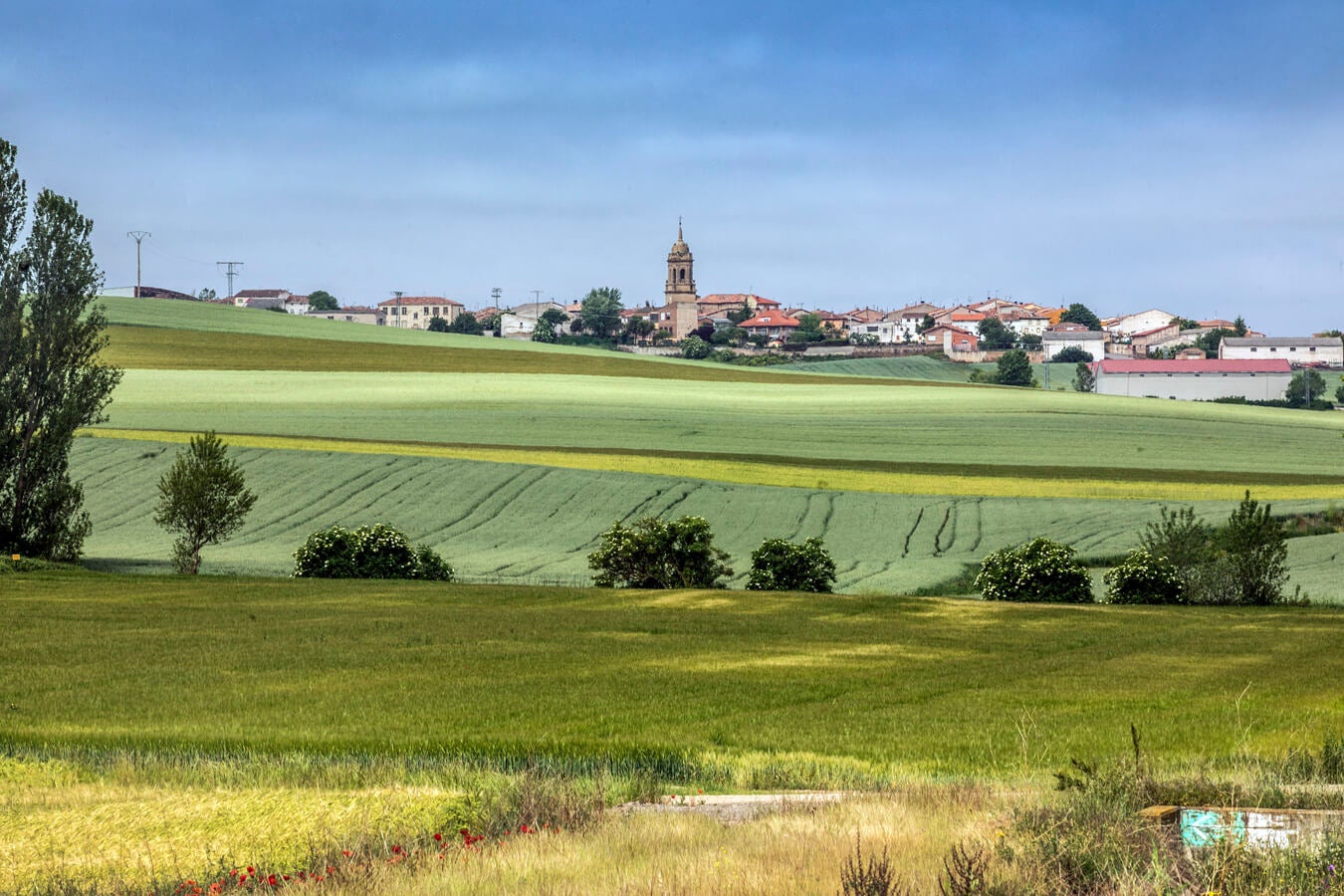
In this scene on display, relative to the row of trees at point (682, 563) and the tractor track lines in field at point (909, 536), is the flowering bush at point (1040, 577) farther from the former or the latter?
the tractor track lines in field at point (909, 536)

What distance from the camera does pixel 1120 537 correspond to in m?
55.7

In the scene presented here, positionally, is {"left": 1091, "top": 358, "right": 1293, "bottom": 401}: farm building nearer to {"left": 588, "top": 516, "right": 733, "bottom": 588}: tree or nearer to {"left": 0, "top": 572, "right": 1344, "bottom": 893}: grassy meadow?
{"left": 588, "top": 516, "right": 733, "bottom": 588}: tree

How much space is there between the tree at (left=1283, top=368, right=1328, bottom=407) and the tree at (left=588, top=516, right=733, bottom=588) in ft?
436

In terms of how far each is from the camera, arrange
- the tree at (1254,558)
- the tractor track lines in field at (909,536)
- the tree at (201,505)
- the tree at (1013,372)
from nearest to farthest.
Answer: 1. the tree at (1254,558)
2. the tree at (201,505)
3. the tractor track lines in field at (909,536)
4. the tree at (1013,372)

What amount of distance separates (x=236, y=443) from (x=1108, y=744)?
194 feet

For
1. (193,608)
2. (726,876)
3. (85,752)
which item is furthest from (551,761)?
(193,608)

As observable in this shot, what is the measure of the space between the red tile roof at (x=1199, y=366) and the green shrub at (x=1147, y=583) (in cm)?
14332

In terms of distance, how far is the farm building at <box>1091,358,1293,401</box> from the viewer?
570 ft

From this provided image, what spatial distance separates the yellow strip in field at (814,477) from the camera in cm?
6694

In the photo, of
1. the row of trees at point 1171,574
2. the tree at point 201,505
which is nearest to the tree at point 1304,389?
the row of trees at point 1171,574

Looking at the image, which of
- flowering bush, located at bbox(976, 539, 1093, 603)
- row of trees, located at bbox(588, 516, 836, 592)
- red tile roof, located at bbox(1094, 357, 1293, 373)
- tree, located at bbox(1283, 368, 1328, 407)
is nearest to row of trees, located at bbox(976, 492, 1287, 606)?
flowering bush, located at bbox(976, 539, 1093, 603)

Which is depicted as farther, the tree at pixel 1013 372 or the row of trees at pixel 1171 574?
the tree at pixel 1013 372

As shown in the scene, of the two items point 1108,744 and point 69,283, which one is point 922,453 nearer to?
point 69,283

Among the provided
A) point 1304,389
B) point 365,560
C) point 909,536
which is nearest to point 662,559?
point 365,560
